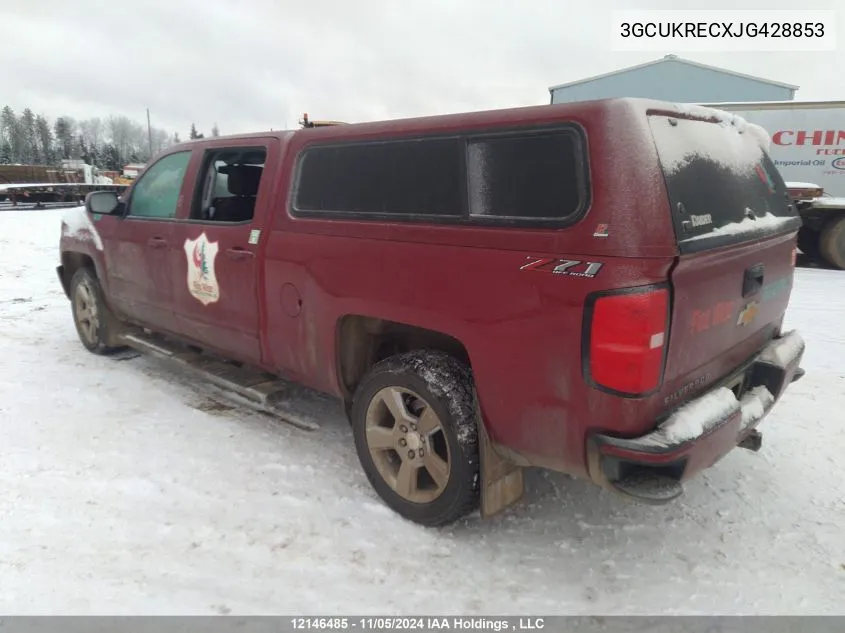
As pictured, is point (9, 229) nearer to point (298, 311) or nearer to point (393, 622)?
point (298, 311)

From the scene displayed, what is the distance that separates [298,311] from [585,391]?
172 cm

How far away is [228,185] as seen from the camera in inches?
163

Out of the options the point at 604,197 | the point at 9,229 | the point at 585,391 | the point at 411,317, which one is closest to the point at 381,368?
the point at 411,317

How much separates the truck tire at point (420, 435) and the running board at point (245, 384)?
75cm

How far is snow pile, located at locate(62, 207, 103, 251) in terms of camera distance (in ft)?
16.5

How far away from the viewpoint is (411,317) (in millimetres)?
2654

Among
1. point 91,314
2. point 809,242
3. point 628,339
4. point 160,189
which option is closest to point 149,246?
point 160,189

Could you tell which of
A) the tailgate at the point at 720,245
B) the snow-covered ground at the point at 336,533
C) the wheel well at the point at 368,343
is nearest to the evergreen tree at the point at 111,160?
the snow-covered ground at the point at 336,533

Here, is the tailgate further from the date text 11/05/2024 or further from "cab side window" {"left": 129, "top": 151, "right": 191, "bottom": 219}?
"cab side window" {"left": 129, "top": 151, "right": 191, "bottom": 219}

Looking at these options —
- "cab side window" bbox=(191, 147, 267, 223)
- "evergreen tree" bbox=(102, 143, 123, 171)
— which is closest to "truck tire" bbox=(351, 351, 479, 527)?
"cab side window" bbox=(191, 147, 267, 223)

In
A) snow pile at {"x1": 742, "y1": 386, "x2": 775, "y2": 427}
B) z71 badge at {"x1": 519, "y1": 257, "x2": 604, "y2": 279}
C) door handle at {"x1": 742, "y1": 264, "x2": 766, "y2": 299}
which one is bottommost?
snow pile at {"x1": 742, "y1": 386, "x2": 775, "y2": 427}

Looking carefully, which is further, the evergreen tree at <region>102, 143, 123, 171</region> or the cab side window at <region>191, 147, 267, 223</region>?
the evergreen tree at <region>102, 143, 123, 171</region>

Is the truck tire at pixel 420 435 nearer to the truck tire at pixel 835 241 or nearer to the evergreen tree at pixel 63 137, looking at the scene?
the truck tire at pixel 835 241

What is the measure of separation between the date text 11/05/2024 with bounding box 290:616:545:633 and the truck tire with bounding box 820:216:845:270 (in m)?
11.5
